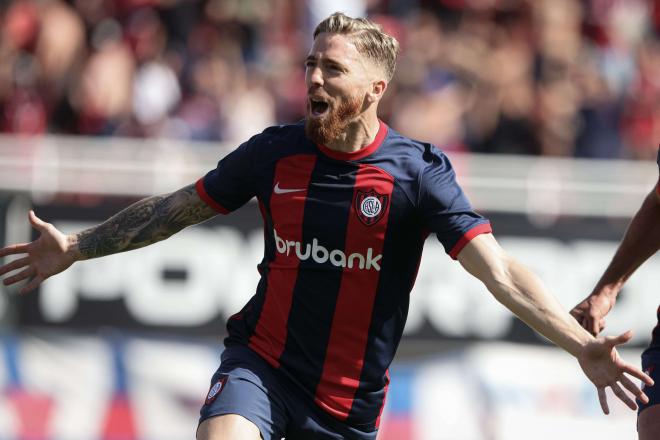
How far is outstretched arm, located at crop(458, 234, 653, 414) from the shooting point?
5352 mm

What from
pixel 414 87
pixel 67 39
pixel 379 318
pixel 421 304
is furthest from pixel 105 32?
pixel 379 318

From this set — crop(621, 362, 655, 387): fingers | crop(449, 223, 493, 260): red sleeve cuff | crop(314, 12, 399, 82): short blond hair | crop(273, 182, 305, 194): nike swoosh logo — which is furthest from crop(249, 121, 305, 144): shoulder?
crop(621, 362, 655, 387): fingers

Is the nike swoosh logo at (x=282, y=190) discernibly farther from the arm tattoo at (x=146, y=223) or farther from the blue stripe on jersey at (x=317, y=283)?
the arm tattoo at (x=146, y=223)

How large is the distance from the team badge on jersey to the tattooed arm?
0.77 m

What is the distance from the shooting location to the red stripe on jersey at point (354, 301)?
595 cm

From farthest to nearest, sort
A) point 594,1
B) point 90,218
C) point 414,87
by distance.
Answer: point 594,1, point 414,87, point 90,218

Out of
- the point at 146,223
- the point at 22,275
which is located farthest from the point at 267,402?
the point at 22,275

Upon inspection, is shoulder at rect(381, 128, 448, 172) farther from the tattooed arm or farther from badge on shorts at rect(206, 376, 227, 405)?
badge on shorts at rect(206, 376, 227, 405)

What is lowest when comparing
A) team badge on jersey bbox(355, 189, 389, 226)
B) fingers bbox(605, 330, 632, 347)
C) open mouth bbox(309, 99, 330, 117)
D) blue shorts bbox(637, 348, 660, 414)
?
blue shorts bbox(637, 348, 660, 414)

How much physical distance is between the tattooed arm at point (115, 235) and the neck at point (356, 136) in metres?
0.73

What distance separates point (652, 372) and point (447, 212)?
1249 millimetres

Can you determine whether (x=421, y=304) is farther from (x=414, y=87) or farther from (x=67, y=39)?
(x=67, y=39)

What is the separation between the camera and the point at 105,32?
12781 millimetres

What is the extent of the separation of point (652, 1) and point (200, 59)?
5460mm
